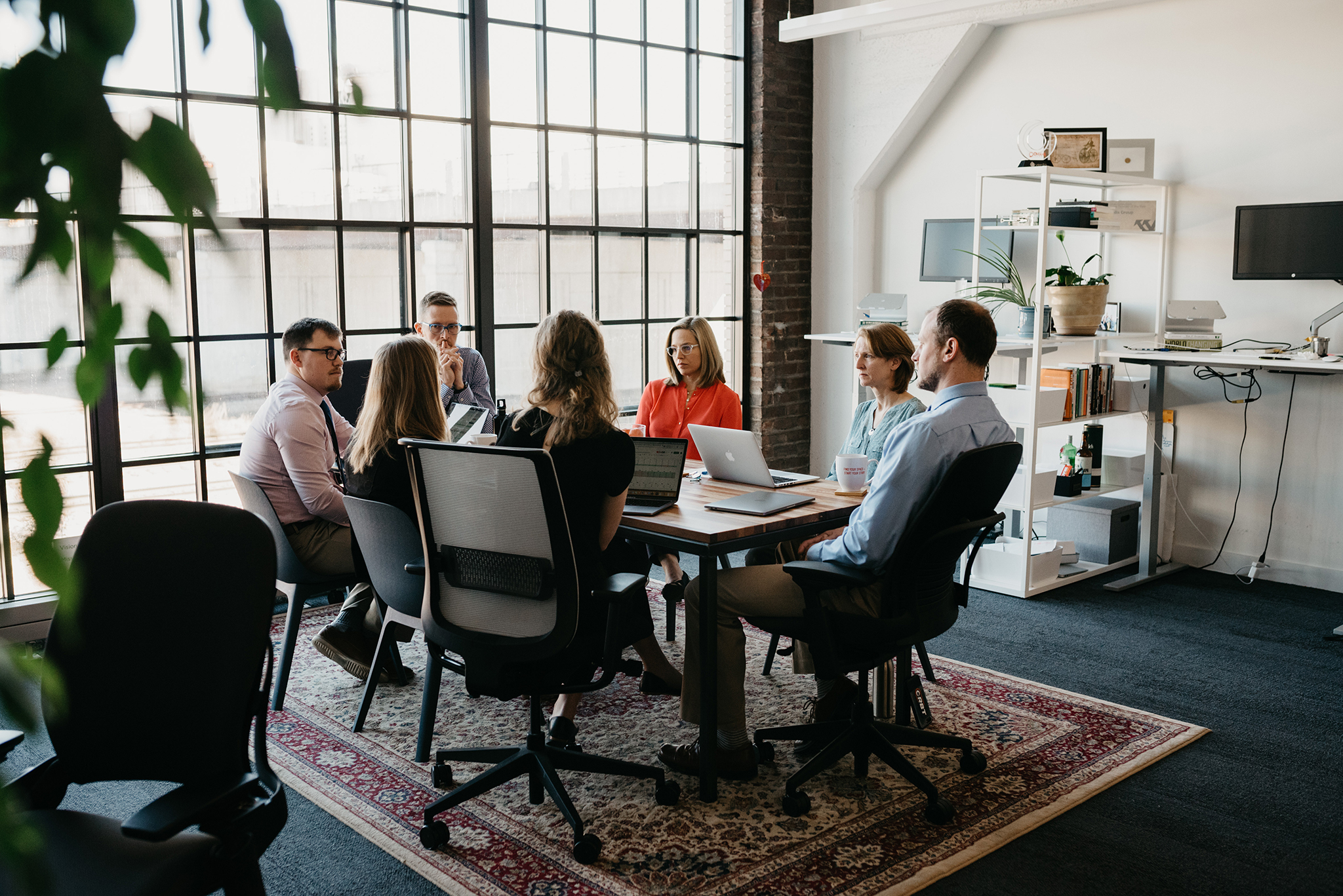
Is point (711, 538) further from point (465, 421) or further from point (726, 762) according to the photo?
point (465, 421)

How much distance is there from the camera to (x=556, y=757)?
304 centimetres

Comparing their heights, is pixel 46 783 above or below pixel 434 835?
above

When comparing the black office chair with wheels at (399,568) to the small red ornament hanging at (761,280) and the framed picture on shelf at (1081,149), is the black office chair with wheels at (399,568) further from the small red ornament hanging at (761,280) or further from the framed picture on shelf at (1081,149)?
the small red ornament hanging at (761,280)

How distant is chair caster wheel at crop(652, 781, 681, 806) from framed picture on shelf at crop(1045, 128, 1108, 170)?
12.1 feet

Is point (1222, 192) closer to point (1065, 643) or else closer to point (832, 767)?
point (1065, 643)

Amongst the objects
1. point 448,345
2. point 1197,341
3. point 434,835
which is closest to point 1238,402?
point 1197,341

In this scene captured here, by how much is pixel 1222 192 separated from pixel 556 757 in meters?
4.42

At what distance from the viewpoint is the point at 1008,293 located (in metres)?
5.61

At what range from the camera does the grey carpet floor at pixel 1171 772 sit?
107 inches

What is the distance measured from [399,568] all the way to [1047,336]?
136 inches

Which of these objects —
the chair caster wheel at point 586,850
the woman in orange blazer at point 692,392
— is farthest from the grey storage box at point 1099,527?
the chair caster wheel at point 586,850

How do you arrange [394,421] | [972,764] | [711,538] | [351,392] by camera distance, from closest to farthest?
1. [711,538]
2. [972,764]
3. [394,421]
4. [351,392]

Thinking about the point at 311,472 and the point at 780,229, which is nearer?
the point at 311,472

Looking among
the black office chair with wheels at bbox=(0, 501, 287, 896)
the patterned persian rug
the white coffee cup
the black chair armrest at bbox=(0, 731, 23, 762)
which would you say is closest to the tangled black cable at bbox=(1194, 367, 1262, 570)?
the patterned persian rug
